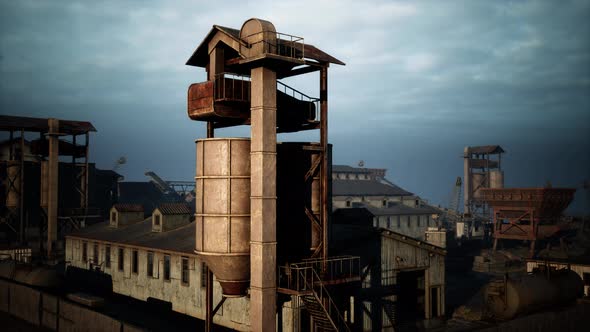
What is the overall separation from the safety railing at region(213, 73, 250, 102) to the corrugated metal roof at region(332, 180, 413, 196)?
68341 millimetres

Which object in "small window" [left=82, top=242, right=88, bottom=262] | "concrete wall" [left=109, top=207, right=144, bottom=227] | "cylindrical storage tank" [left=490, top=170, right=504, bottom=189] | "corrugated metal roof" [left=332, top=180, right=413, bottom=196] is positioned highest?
"cylindrical storage tank" [left=490, top=170, right=504, bottom=189]

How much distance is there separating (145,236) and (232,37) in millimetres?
23238

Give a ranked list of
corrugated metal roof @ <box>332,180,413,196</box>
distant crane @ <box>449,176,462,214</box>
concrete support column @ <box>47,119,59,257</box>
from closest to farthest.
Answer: concrete support column @ <box>47,119,59,257</box> → corrugated metal roof @ <box>332,180,413,196</box> → distant crane @ <box>449,176,462,214</box>

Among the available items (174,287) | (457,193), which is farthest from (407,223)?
(174,287)

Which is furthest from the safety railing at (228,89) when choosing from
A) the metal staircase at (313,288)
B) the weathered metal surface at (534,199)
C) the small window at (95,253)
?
the weathered metal surface at (534,199)

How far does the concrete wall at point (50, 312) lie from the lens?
2307cm

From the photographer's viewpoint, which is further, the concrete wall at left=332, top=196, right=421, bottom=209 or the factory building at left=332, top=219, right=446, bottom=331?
the concrete wall at left=332, top=196, right=421, bottom=209

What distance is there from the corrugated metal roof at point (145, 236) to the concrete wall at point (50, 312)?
759 centimetres

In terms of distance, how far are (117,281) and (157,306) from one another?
6430 millimetres

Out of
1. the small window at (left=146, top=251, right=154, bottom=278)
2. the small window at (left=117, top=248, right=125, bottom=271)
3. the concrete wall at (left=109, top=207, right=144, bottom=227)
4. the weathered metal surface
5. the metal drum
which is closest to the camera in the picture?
the small window at (left=146, top=251, right=154, bottom=278)

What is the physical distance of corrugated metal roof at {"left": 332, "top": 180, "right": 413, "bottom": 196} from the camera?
9050 centimetres

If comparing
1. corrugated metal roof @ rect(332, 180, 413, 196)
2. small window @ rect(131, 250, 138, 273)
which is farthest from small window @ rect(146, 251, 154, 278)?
corrugated metal roof @ rect(332, 180, 413, 196)

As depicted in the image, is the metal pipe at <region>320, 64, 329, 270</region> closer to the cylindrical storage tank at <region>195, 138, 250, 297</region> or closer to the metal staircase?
the metal staircase

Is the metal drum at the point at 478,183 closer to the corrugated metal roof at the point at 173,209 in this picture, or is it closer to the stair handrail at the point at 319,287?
the corrugated metal roof at the point at 173,209
